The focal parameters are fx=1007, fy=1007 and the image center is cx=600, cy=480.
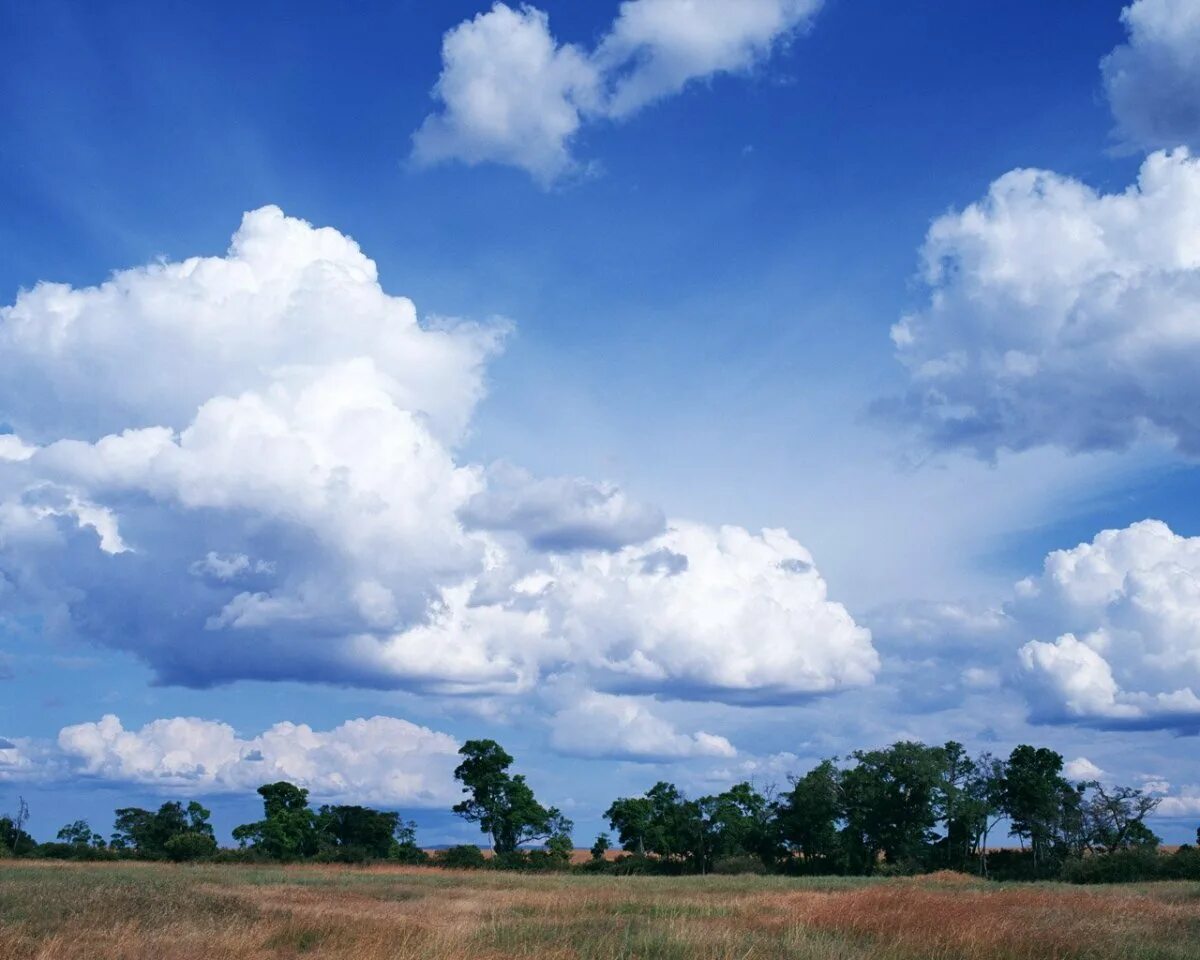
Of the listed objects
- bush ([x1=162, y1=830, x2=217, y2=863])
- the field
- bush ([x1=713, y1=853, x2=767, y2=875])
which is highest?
the field

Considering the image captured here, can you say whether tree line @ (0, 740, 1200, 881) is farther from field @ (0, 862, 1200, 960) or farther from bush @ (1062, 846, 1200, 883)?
field @ (0, 862, 1200, 960)

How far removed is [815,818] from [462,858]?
27118 millimetres

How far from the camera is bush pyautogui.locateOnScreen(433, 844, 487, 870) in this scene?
7306 centimetres

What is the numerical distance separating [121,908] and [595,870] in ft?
199

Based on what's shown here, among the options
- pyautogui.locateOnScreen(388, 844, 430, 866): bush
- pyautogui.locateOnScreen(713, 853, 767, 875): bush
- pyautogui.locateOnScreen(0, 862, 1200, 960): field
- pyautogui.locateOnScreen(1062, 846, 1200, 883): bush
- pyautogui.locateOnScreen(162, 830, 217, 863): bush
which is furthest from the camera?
pyautogui.locateOnScreen(388, 844, 430, 866): bush

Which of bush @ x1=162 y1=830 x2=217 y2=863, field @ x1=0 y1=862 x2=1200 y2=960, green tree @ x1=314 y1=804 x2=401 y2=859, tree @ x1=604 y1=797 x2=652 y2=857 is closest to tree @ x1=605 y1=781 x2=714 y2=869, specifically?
tree @ x1=604 y1=797 x2=652 y2=857

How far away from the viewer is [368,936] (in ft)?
62.5

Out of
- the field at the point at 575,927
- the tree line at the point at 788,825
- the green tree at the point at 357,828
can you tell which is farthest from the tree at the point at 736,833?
the field at the point at 575,927

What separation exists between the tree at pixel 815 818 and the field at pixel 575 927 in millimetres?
47907

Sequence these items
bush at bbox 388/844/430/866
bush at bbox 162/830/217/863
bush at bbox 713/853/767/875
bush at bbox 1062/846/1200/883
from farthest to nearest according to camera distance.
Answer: bush at bbox 388/844/430/866 < bush at bbox 713/853/767/875 < bush at bbox 162/830/217/863 < bush at bbox 1062/846/1200/883

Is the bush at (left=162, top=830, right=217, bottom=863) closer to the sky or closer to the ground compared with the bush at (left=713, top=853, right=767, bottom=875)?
closer to the sky

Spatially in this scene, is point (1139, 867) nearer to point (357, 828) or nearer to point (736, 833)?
point (736, 833)

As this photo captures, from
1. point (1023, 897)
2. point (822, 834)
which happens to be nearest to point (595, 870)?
point (822, 834)

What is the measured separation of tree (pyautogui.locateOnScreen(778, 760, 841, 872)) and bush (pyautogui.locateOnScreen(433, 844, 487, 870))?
2396cm
